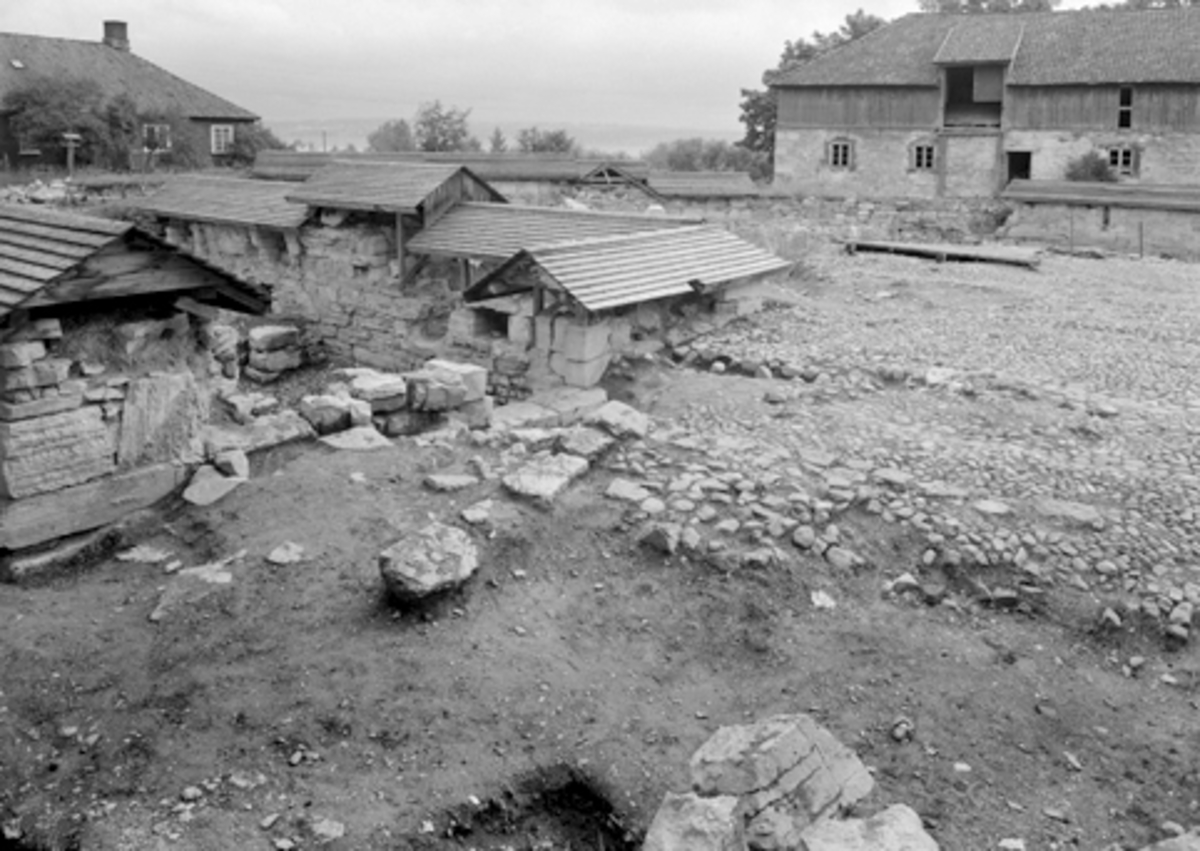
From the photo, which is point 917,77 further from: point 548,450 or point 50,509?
point 50,509

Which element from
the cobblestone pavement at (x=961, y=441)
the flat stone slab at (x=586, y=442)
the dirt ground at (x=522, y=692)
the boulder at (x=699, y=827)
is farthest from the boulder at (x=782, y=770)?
the flat stone slab at (x=586, y=442)

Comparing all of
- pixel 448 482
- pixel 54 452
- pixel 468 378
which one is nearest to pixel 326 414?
pixel 468 378

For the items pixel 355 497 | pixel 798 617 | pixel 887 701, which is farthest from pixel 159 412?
pixel 887 701

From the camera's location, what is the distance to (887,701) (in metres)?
6.13

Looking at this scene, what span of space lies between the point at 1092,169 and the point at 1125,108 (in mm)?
2355

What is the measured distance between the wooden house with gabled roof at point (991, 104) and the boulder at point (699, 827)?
31623 millimetres

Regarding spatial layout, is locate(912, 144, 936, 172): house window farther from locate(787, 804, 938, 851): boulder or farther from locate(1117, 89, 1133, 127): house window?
locate(787, 804, 938, 851): boulder

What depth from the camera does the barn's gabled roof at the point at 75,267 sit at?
7000 mm

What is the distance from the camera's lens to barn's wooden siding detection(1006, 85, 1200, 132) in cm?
3416

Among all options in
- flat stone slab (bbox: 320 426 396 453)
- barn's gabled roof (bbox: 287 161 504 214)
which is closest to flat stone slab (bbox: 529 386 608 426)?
flat stone slab (bbox: 320 426 396 453)

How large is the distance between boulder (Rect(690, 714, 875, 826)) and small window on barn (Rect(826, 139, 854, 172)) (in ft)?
121

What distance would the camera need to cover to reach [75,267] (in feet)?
23.3

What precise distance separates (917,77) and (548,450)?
108ft

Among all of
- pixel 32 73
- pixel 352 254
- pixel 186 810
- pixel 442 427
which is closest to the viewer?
pixel 186 810
